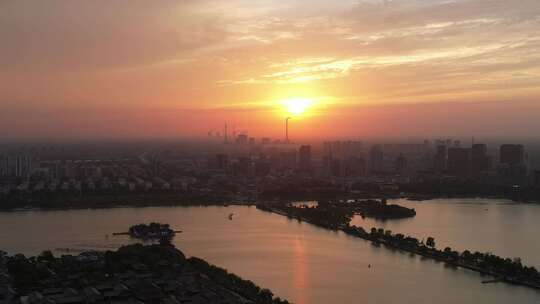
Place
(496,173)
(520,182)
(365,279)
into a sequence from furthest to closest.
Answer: (496,173), (520,182), (365,279)

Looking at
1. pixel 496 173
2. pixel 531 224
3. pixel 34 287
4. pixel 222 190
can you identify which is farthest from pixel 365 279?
pixel 496 173

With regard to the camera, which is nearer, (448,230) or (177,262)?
(177,262)

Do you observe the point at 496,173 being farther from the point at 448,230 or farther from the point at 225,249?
the point at 225,249

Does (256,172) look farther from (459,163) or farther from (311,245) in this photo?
(311,245)

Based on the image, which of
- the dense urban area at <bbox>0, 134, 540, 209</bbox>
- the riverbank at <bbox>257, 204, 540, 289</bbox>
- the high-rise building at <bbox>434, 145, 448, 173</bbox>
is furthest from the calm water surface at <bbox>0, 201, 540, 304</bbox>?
the high-rise building at <bbox>434, 145, 448, 173</bbox>

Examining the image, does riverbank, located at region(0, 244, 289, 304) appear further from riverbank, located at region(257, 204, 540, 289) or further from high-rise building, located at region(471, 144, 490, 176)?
high-rise building, located at region(471, 144, 490, 176)

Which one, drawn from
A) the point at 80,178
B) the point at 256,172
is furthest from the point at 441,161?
the point at 80,178

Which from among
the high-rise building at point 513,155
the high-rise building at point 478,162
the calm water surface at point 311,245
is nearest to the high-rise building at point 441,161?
the high-rise building at point 478,162
